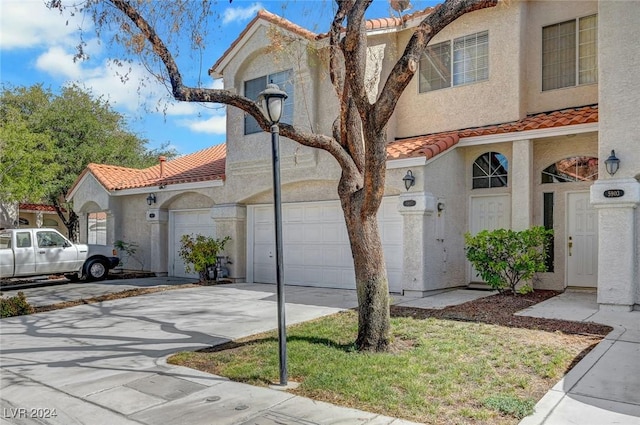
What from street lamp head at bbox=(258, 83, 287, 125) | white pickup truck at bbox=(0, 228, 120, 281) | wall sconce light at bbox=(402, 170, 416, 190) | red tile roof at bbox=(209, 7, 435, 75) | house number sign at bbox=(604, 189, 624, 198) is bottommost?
white pickup truck at bbox=(0, 228, 120, 281)

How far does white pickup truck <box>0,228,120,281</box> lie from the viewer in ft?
48.1

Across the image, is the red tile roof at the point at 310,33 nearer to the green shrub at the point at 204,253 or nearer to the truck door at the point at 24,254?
the green shrub at the point at 204,253

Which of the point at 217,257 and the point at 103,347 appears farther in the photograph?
the point at 217,257

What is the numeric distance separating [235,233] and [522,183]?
840cm

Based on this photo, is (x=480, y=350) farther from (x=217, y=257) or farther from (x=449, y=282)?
(x=217, y=257)

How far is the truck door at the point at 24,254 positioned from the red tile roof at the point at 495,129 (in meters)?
11.1

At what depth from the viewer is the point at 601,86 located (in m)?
9.23

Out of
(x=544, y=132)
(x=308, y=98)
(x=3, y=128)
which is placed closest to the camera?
(x=544, y=132)

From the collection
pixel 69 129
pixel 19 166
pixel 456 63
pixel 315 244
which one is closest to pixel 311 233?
pixel 315 244

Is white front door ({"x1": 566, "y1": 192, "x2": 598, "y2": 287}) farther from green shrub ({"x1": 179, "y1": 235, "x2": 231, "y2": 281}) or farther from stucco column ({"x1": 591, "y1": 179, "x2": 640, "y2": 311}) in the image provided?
green shrub ({"x1": 179, "y1": 235, "x2": 231, "y2": 281})

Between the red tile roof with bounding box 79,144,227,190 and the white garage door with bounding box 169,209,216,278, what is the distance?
4.10 ft

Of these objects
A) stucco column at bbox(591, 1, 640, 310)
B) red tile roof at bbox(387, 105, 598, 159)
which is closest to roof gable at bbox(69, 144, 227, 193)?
red tile roof at bbox(387, 105, 598, 159)

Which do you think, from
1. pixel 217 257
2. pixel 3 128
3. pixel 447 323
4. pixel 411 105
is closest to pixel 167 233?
pixel 217 257

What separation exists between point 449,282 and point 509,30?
21.4 feet
